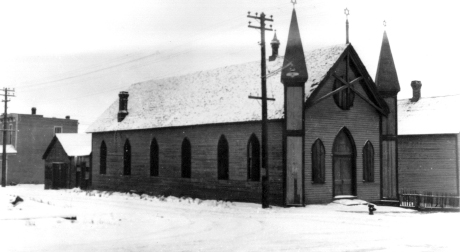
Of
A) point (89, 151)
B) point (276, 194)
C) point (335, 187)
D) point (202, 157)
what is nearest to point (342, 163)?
point (335, 187)

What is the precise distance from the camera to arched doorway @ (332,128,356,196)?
30.3 m

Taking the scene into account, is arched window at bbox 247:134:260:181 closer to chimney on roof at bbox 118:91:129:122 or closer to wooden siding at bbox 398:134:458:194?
wooden siding at bbox 398:134:458:194

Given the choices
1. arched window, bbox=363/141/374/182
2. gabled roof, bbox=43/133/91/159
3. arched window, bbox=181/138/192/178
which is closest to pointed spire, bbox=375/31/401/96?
arched window, bbox=363/141/374/182

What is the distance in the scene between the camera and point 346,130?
101ft

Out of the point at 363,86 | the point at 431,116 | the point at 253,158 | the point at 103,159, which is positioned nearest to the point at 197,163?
the point at 253,158

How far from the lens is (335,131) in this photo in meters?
30.2

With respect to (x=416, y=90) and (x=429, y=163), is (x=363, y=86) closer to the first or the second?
(x=429, y=163)

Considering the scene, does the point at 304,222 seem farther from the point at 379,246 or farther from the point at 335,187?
the point at 335,187

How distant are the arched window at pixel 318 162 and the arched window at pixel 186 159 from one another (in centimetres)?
881

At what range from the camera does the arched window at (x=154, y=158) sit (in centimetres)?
3816

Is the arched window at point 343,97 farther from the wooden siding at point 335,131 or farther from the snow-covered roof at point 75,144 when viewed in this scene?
the snow-covered roof at point 75,144

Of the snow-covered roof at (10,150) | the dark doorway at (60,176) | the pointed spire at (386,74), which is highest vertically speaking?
the pointed spire at (386,74)

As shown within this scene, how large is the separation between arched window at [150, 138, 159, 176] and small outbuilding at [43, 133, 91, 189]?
9805mm

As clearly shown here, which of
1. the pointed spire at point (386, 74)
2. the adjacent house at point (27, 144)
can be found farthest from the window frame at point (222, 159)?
the adjacent house at point (27, 144)
